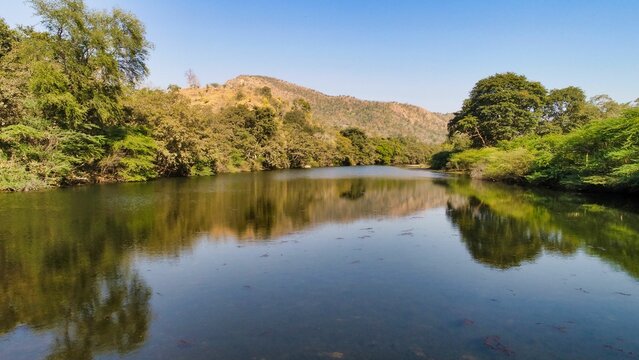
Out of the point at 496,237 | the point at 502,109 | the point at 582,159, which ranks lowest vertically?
the point at 496,237

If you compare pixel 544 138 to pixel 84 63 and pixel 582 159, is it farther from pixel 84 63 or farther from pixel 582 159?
pixel 84 63

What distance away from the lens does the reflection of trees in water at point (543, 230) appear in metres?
13.3

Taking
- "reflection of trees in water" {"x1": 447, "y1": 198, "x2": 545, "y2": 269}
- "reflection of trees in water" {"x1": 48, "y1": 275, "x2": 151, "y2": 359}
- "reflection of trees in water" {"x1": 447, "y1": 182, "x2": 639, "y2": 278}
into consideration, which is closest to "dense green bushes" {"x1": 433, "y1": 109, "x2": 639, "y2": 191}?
"reflection of trees in water" {"x1": 447, "y1": 182, "x2": 639, "y2": 278}

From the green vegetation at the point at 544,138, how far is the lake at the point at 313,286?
9118mm

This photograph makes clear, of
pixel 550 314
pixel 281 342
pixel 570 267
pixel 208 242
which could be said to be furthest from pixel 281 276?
pixel 570 267

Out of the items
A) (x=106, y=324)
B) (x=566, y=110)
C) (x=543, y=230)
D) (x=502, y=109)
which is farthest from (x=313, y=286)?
(x=566, y=110)

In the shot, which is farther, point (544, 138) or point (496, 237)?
point (544, 138)

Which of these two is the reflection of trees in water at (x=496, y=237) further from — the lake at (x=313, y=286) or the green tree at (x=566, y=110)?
the green tree at (x=566, y=110)

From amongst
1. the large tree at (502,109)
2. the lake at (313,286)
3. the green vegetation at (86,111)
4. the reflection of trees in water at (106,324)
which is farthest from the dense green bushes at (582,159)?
the green vegetation at (86,111)

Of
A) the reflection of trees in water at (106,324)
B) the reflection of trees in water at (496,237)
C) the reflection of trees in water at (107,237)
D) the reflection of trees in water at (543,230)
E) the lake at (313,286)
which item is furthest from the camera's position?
the reflection of trees in water at (543,230)

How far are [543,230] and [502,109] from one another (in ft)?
155

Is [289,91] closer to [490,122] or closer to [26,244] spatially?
[490,122]

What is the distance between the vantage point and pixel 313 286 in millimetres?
9773

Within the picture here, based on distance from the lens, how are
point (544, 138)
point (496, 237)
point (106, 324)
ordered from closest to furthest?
point (106, 324) → point (496, 237) → point (544, 138)
